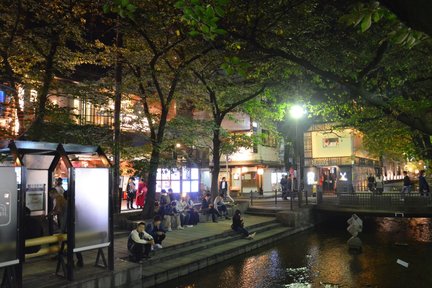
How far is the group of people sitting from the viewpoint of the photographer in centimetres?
1132

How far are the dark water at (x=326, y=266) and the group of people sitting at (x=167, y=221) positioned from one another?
1385 millimetres

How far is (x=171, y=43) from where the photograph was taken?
1728 cm

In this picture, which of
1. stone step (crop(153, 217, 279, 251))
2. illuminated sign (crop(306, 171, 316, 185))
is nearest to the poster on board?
stone step (crop(153, 217, 279, 251))

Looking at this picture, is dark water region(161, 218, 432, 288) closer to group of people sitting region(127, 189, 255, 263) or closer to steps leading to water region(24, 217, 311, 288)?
steps leading to water region(24, 217, 311, 288)

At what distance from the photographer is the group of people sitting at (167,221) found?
446 inches

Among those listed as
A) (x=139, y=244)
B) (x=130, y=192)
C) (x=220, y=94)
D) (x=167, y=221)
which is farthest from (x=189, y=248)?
→ (x=220, y=94)

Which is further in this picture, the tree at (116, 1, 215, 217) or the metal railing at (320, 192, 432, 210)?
the metal railing at (320, 192, 432, 210)

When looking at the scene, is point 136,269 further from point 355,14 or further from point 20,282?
point 355,14

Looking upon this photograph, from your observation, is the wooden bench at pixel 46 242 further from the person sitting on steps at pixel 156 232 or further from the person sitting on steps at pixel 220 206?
the person sitting on steps at pixel 220 206

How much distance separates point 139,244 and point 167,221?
17.9ft

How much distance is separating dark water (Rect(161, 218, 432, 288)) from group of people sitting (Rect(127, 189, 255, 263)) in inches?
54.5

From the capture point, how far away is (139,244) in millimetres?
11242

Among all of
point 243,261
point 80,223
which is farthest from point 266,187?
point 80,223

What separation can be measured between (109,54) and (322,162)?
27401 millimetres
